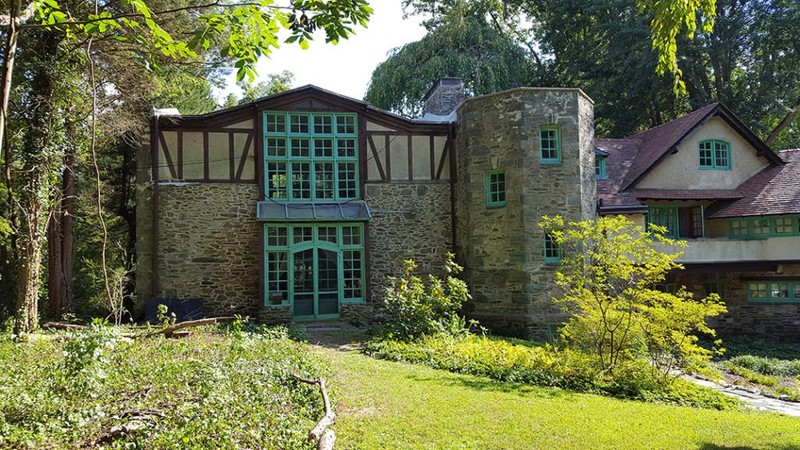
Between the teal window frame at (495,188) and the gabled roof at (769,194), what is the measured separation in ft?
26.0

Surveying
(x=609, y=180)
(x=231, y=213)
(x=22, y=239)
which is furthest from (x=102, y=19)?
(x=609, y=180)

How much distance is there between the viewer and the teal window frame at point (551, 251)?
15.2 metres

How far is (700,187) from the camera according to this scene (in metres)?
18.5

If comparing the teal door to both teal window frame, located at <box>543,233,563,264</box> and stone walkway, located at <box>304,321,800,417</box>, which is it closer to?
stone walkway, located at <box>304,321,800,417</box>

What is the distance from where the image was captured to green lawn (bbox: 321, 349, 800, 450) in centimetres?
618

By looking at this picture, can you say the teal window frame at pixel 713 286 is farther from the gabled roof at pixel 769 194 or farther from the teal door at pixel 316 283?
the teal door at pixel 316 283

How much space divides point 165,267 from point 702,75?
935 inches

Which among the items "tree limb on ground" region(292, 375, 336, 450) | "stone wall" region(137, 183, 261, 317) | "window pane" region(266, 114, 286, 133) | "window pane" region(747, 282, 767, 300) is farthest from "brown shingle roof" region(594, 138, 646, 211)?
"tree limb on ground" region(292, 375, 336, 450)

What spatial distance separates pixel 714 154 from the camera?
18.8 meters

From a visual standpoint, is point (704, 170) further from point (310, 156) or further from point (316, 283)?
point (316, 283)

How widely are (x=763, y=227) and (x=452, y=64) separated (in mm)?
16380

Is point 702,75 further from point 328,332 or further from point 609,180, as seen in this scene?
point 328,332

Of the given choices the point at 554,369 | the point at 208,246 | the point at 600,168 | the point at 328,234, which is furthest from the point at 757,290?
the point at 208,246

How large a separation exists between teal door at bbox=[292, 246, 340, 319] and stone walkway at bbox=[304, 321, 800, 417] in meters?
0.66
